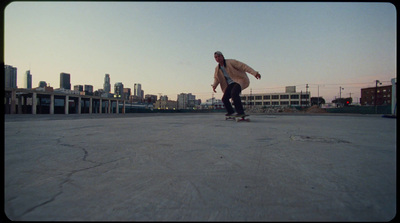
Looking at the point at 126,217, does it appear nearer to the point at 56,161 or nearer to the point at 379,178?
the point at 56,161

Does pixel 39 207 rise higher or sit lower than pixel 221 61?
lower

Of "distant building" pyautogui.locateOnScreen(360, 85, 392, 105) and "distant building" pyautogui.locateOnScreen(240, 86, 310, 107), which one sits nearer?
"distant building" pyautogui.locateOnScreen(360, 85, 392, 105)

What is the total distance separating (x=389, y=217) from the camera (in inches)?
35.7

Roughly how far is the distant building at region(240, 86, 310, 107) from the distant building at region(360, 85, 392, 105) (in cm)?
2454

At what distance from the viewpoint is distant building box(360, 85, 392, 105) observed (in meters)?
72.0

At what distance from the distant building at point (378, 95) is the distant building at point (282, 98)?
80.5ft

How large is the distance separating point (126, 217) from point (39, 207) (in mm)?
486

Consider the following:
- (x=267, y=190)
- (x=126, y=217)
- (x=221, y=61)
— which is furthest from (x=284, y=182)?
(x=221, y=61)

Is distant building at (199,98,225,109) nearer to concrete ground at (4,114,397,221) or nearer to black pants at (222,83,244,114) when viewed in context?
black pants at (222,83,244,114)

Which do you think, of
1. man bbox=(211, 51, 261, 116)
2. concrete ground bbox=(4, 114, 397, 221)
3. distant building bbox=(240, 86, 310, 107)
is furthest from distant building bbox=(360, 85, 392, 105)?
concrete ground bbox=(4, 114, 397, 221)

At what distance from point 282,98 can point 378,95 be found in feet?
117

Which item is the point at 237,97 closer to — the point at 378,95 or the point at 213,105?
the point at 213,105

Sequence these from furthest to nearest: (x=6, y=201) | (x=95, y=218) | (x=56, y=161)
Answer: (x=56, y=161), (x=6, y=201), (x=95, y=218)

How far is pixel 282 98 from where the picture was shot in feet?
297
